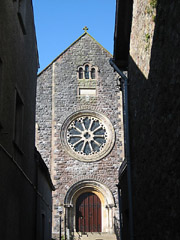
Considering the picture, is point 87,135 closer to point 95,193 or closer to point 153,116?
point 95,193

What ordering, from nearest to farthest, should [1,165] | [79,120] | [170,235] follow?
[170,235] < [1,165] < [79,120]

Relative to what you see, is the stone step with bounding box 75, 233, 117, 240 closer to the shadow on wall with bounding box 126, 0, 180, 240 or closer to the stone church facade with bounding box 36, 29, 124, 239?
the stone church facade with bounding box 36, 29, 124, 239

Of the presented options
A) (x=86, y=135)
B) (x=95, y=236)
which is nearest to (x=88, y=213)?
(x=95, y=236)

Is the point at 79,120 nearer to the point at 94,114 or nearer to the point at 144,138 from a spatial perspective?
the point at 94,114

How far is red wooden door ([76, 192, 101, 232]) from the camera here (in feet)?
60.5

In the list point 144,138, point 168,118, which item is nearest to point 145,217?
point 144,138

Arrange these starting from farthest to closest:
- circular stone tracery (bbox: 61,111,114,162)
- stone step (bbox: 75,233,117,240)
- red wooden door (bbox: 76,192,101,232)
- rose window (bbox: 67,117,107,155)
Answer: rose window (bbox: 67,117,107,155), circular stone tracery (bbox: 61,111,114,162), red wooden door (bbox: 76,192,101,232), stone step (bbox: 75,233,117,240)

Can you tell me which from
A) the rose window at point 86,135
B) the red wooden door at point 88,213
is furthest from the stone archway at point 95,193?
the rose window at point 86,135

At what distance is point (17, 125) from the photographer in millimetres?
7488

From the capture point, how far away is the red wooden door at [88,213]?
18453 millimetres

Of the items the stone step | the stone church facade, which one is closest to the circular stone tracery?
the stone church facade

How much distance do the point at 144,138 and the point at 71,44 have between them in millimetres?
16061

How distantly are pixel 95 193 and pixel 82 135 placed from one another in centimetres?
316

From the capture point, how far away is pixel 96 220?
735 inches
